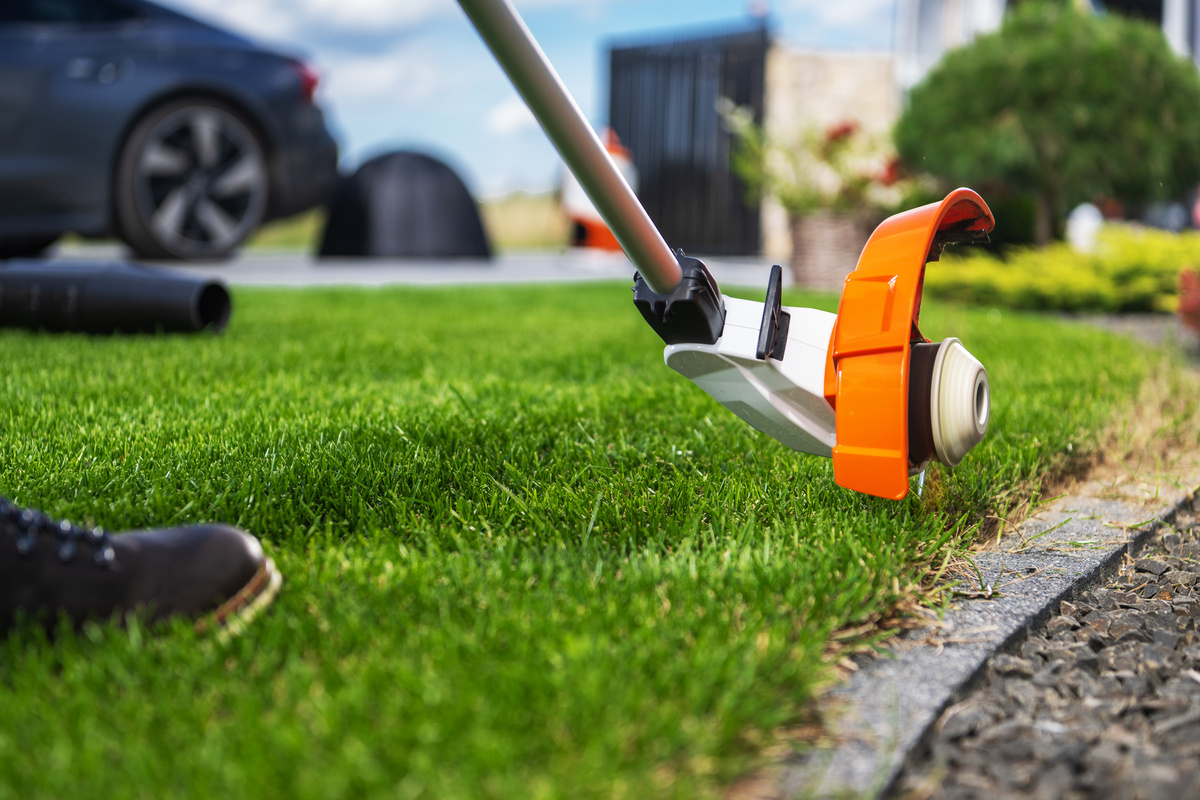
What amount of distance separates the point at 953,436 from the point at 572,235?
11128mm

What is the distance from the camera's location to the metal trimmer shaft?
1.10 meters

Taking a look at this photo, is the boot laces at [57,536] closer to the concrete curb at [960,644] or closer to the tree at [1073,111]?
the concrete curb at [960,644]

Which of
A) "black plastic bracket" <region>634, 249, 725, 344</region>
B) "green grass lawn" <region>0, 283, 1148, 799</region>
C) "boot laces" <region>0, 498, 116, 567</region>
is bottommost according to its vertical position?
"green grass lawn" <region>0, 283, 1148, 799</region>

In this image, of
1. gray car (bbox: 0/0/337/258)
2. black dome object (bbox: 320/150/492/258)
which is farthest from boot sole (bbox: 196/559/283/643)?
black dome object (bbox: 320/150/492/258)

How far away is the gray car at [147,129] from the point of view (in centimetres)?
512

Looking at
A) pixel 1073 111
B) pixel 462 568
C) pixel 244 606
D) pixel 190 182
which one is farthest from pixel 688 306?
pixel 1073 111

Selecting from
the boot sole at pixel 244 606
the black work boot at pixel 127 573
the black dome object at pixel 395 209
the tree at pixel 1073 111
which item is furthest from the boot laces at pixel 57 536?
the black dome object at pixel 395 209

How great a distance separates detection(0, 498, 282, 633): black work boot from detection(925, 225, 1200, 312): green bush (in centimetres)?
525

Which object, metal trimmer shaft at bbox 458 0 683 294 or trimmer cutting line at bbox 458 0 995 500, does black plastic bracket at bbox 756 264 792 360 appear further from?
metal trimmer shaft at bbox 458 0 683 294

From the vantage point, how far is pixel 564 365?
297 centimetres

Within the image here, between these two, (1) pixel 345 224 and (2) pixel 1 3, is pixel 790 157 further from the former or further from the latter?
(2) pixel 1 3

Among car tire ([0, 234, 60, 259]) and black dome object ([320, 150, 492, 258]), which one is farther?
black dome object ([320, 150, 492, 258])

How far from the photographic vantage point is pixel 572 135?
1.19 meters

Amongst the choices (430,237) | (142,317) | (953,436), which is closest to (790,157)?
(430,237)
